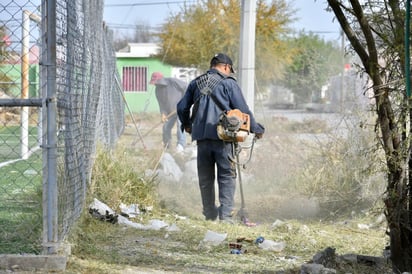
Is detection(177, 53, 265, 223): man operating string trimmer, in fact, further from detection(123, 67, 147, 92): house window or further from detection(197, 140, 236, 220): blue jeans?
detection(123, 67, 147, 92): house window

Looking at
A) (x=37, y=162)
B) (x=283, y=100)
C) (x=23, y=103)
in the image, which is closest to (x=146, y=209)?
(x=23, y=103)

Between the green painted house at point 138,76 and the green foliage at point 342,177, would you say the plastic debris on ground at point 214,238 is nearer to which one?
the green foliage at point 342,177

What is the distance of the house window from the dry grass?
21669 millimetres

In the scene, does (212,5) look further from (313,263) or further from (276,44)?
(313,263)

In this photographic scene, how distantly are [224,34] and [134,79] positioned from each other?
10919mm

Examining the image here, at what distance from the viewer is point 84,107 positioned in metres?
6.86

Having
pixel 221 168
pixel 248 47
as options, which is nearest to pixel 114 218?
pixel 221 168

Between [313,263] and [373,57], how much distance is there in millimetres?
1482

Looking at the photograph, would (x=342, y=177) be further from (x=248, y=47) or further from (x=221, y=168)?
(x=248, y=47)

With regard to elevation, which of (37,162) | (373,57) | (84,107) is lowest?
(37,162)

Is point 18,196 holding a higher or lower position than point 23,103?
lower

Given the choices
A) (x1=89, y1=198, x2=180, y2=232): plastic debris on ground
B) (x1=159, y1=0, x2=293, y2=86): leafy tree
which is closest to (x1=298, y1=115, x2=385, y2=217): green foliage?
(x1=89, y1=198, x2=180, y2=232): plastic debris on ground

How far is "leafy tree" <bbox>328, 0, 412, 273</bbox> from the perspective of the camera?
15.7ft

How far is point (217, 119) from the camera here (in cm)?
809
